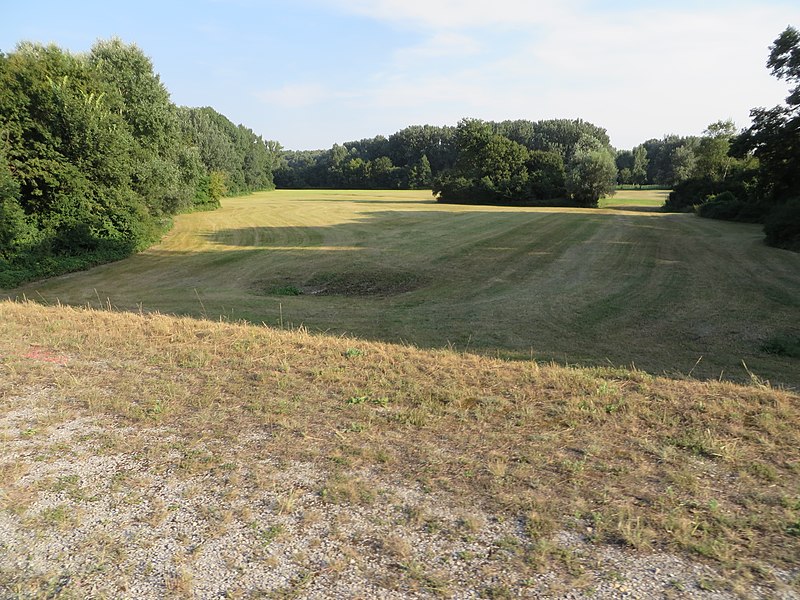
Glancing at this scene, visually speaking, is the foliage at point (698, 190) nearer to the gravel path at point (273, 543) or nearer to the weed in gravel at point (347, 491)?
the gravel path at point (273, 543)

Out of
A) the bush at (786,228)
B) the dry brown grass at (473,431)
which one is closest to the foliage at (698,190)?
the bush at (786,228)

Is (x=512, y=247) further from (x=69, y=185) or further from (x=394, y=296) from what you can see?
(x=69, y=185)

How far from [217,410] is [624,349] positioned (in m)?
7.76

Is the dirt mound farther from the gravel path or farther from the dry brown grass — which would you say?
the gravel path

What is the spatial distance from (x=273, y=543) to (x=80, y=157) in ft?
81.4

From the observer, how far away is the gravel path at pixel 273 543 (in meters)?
2.59

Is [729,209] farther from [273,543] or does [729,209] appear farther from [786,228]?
[273,543]

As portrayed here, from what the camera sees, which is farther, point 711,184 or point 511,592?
point 711,184

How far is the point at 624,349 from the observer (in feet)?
30.8

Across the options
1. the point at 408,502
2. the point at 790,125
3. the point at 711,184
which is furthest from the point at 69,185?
the point at 711,184

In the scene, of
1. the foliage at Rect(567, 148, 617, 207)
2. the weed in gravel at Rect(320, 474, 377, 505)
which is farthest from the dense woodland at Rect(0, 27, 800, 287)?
the weed in gravel at Rect(320, 474, 377, 505)

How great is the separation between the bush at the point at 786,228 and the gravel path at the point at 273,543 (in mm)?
23856

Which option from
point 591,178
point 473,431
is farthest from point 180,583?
point 591,178

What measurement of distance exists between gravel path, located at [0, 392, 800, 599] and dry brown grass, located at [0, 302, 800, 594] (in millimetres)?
53
